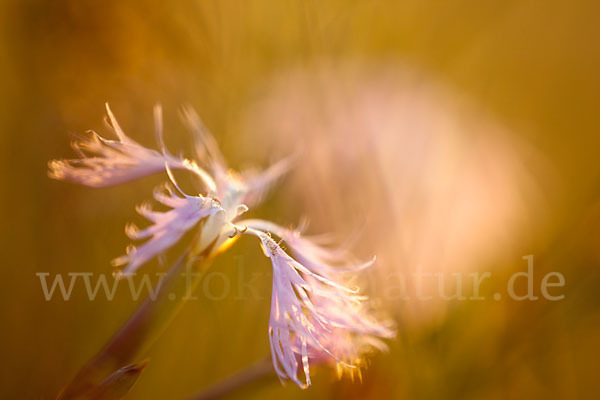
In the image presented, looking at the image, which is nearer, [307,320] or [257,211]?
[307,320]

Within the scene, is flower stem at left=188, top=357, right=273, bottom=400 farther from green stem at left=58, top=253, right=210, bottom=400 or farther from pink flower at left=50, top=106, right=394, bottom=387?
green stem at left=58, top=253, right=210, bottom=400

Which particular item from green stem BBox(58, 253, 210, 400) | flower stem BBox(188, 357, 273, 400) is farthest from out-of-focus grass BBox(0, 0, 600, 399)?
green stem BBox(58, 253, 210, 400)

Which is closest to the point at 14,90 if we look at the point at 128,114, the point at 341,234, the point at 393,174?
the point at 128,114

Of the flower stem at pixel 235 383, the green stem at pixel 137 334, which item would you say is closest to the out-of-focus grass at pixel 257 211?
the flower stem at pixel 235 383

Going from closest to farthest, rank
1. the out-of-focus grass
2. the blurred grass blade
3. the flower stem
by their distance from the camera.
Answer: the blurred grass blade → the flower stem → the out-of-focus grass

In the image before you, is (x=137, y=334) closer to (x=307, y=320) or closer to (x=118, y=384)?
(x=118, y=384)

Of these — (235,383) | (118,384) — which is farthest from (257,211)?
(118,384)

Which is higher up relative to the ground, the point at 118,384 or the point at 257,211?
the point at 257,211

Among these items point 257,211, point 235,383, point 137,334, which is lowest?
point 235,383

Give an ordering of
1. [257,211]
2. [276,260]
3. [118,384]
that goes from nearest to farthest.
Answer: [118,384]
[276,260]
[257,211]
